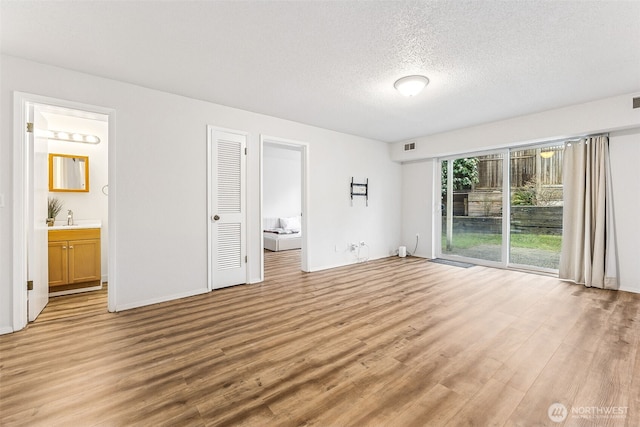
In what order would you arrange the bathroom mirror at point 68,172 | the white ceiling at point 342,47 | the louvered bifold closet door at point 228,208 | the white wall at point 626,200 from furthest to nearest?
the bathroom mirror at point 68,172
the louvered bifold closet door at point 228,208
the white wall at point 626,200
the white ceiling at point 342,47

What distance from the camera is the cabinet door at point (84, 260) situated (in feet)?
11.9

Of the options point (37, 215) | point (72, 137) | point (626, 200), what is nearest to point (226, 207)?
point (37, 215)

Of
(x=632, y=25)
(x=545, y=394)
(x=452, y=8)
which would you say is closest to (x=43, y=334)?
(x=545, y=394)

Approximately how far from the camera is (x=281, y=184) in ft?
28.2

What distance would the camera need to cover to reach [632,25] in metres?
2.08

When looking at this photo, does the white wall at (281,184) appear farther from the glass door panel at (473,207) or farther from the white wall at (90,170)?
the white wall at (90,170)

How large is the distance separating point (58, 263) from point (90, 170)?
1434mm

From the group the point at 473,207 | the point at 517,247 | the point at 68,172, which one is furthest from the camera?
the point at 473,207

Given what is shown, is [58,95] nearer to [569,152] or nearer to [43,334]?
[43,334]

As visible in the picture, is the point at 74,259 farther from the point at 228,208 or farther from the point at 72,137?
the point at 228,208

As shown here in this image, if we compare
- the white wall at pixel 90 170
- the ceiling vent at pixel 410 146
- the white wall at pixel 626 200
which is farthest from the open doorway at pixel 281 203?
the white wall at pixel 626 200

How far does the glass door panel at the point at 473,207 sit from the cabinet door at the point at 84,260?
19.9ft

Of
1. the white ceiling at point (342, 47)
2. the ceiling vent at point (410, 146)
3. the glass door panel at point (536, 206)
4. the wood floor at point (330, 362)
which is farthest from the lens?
the ceiling vent at point (410, 146)

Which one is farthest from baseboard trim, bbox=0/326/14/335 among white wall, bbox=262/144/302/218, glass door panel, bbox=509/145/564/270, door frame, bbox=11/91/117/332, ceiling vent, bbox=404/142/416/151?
glass door panel, bbox=509/145/564/270
